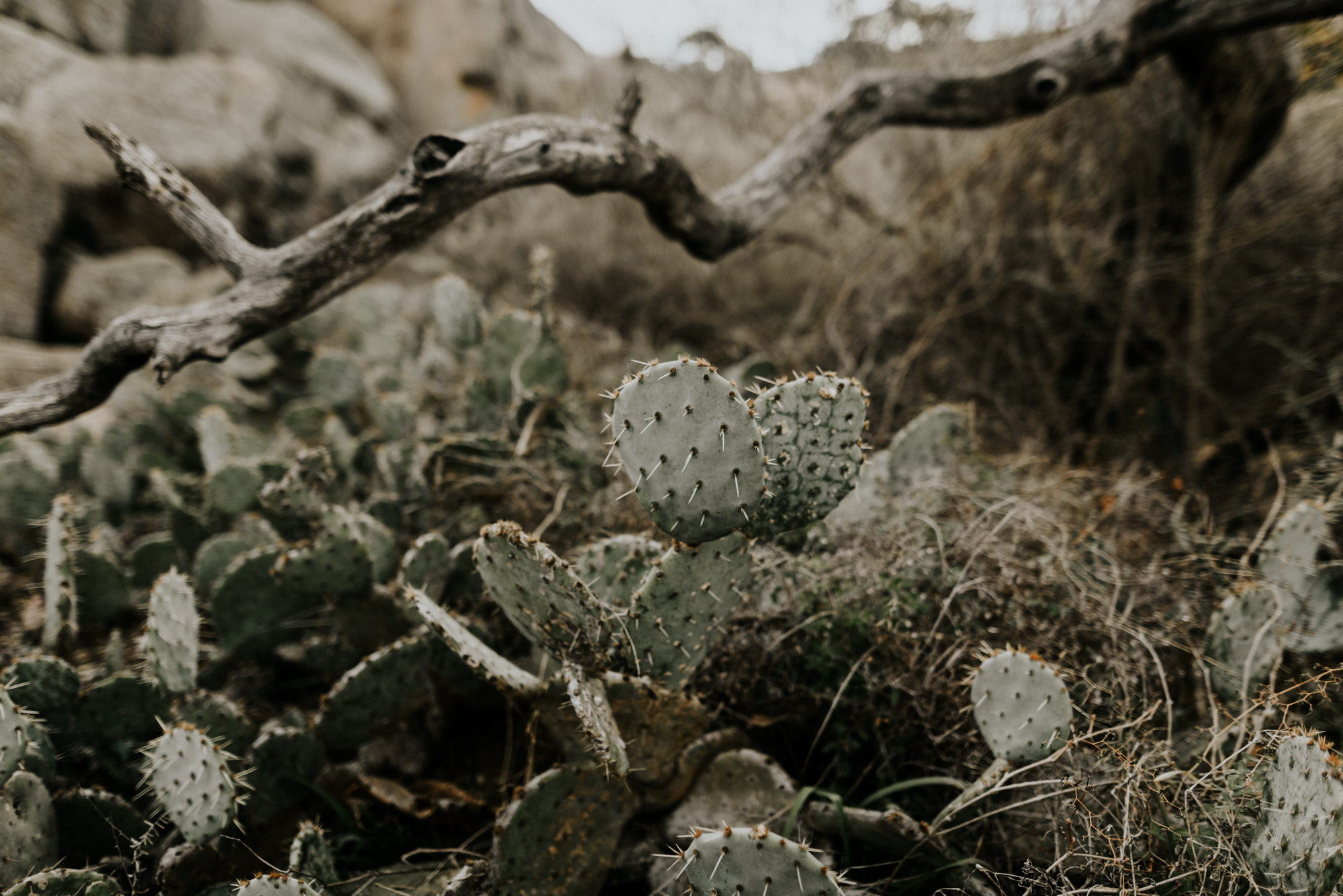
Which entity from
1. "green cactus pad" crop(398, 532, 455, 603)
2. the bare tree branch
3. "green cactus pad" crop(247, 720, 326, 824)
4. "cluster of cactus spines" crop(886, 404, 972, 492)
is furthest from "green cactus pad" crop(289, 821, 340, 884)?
"cluster of cactus spines" crop(886, 404, 972, 492)

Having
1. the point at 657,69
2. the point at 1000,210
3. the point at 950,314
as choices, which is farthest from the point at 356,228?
the point at 657,69

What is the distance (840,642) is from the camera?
60.6 inches

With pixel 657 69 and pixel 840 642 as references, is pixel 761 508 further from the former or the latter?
pixel 657 69

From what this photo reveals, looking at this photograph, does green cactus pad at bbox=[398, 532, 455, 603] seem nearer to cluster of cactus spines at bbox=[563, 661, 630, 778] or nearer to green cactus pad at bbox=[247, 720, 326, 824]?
green cactus pad at bbox=[247, 720, 326, 824]

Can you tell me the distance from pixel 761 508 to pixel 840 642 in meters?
0.47

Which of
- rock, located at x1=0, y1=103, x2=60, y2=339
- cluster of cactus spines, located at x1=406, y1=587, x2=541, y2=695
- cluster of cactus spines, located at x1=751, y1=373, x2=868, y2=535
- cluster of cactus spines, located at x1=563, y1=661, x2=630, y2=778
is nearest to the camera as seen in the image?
cluster of cactus spines, located at x1=563, y1=661, x2=630, y2=778

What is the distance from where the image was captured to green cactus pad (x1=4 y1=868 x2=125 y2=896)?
1077 millimetres

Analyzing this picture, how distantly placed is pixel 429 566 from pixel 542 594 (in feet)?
2.31

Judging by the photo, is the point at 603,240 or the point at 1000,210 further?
A: the point at 603,240

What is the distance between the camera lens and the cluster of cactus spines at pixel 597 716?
3.23ft

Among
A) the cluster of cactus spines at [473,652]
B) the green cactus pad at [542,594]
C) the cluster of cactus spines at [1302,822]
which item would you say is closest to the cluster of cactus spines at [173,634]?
the cluster of cactus spines at [473,652]

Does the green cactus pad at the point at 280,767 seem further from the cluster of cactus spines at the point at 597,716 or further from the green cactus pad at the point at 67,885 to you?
the cluster of cactus spines at the point at 597,716

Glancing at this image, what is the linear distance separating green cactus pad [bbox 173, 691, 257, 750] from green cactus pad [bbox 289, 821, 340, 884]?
0.40m

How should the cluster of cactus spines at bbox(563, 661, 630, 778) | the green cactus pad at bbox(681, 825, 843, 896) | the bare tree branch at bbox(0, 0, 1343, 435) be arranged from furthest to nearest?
the bare tree branch at bbox(0, 0, 1343, 435), the cluster of cactus spines at bbox(563, 661, 630, 778), the green cactus pad at bbox(681, 825, 843, 896)
